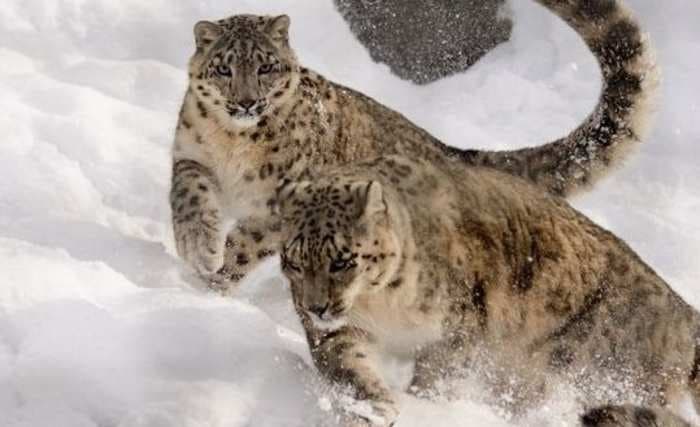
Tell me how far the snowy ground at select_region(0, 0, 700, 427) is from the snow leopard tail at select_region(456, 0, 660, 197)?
1.88ft

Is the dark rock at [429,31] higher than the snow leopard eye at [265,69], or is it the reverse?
the snow leopard eye at [265,69]

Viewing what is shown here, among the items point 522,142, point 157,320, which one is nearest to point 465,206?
point 157,320

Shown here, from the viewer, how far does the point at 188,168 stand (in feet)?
25.0

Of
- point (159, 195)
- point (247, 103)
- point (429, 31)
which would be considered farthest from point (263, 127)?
point (429, 31)

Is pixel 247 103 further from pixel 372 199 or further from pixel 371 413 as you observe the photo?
pixel 371 413

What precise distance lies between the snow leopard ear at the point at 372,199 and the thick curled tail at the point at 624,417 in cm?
108

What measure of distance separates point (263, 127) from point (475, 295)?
2045 mm

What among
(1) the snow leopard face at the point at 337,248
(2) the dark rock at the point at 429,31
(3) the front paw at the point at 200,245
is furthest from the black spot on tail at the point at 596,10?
(2) the dark rock at the point at 429,31

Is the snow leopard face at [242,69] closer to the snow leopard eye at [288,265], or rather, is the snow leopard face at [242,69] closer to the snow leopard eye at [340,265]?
the snow leopard eye at [288,265]

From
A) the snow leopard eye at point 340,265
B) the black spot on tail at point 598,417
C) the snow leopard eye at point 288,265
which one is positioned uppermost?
the black spot on tail at point 598,417

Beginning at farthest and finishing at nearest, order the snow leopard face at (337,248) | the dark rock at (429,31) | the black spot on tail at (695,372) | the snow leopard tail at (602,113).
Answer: the dark rock at (429,31) → the snow leopard tail at (602,113) → the black spot on tail at (695,372) → the snow leopard face at (337,248)

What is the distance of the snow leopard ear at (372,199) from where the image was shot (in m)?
5.52

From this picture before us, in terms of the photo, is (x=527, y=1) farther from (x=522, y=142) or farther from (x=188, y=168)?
(x=188, y=168)

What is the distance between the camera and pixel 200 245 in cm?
738
